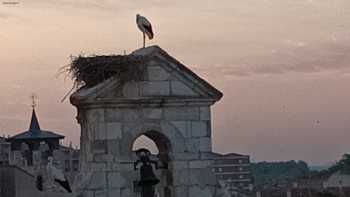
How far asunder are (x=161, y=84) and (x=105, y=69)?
2.24 ft

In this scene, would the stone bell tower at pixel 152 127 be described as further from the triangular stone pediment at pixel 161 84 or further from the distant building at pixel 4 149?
the distant building at pixel 4 149

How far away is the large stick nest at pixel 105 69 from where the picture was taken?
15.2 metres

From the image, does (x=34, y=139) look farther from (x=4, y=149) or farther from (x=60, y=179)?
(x=60, y=179)

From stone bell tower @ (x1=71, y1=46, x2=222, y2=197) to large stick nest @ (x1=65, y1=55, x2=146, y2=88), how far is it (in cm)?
8

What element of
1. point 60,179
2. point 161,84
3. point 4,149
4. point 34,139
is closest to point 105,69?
point 161,84

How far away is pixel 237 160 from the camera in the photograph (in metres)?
38.2

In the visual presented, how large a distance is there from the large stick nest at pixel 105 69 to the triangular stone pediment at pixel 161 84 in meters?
0.08

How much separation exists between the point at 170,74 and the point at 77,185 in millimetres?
1639

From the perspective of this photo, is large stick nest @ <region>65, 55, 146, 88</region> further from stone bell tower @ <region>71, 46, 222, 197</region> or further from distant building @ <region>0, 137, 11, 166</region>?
distant building @ <region>0, 137, 11, 166</region>

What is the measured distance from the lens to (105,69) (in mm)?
15492

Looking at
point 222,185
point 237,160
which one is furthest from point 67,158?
point 222,185

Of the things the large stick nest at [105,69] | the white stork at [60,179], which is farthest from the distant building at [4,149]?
the large stick nest at [105,69]

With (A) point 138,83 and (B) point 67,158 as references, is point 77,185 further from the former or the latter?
(B) point 67,158

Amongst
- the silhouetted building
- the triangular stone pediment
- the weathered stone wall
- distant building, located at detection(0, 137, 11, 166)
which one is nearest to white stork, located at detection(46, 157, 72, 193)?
the weathered stone wall
